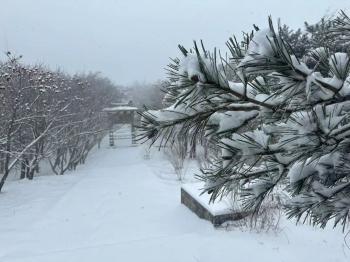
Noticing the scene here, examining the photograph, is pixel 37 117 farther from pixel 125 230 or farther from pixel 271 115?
pixel 271 115

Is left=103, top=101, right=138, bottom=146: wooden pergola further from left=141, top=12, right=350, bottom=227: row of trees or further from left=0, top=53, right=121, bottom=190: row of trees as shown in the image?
left=141, top=12, right=350, bottom=227: row of trees

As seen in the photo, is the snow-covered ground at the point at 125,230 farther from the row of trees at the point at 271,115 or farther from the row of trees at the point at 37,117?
the row of trees at the point at 271,115

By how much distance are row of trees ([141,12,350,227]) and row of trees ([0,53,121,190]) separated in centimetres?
1056

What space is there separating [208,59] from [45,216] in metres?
8.57

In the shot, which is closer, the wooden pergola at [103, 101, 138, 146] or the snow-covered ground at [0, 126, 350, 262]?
the snow-covered ground at [0, 126, 350, 262]

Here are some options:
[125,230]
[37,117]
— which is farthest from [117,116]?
[125,230]

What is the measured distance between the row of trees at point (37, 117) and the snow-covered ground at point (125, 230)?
4.56 ft

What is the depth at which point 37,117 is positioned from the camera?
13242 millimetres

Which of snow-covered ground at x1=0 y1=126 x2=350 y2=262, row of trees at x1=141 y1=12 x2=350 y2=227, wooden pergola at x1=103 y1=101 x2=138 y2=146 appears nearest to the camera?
row of trees at x1=141 y1=12 x2=350 y2=227

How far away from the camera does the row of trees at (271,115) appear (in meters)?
1.23

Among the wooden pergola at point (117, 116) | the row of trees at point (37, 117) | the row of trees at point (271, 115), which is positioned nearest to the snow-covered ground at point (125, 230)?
the row of trees at point (37, 117)

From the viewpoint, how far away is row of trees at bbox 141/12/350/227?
4.04 feet

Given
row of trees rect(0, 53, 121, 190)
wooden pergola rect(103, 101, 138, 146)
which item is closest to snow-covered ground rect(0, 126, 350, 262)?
row of trees rect(0, 53, 121, 190)

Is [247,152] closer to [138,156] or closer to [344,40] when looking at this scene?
[344,40]
